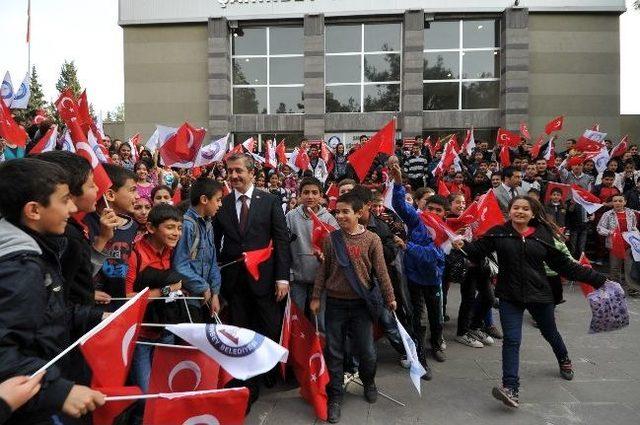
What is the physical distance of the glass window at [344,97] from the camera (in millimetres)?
21500

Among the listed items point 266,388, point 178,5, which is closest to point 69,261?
point 266,388

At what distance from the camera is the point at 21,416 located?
1.82 metres

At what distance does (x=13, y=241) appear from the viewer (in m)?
1.83

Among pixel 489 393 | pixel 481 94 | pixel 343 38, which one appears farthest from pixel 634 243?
pixel 343 38

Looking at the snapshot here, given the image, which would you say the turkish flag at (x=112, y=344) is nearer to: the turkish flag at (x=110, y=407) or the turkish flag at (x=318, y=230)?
the turkish flag at (x=110, y=407)

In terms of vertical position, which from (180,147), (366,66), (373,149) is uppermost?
(366,66)

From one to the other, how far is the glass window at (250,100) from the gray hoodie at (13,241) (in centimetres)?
2048

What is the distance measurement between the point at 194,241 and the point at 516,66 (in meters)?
19.8

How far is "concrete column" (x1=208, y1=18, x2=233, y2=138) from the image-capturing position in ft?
69.1

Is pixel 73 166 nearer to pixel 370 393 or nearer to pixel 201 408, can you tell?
pixel 201 408

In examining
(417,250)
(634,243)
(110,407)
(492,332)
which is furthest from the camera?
(634,243)

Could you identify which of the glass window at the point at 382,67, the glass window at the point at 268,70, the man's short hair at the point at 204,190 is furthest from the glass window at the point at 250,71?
the man's short hair at the point at 204,190

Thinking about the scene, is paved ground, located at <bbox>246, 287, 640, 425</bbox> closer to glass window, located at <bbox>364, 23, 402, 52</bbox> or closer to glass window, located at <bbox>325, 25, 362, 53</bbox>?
glass window, located at <bbox>364, 23, 402, 52</bbox>

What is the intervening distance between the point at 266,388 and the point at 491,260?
2985mm
